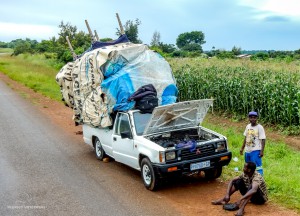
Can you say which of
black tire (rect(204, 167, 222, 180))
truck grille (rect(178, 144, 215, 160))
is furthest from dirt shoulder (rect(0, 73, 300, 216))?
truck grille (rect(178, 144, 215, 160))

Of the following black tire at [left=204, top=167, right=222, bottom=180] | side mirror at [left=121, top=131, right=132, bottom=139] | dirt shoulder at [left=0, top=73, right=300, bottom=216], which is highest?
side mirror at [left=121, top=131, right=132, bottom=139]

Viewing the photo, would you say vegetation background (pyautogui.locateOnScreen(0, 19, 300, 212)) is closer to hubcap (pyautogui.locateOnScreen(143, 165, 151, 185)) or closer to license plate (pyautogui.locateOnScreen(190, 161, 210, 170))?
license plate (pyautogui.locateOnScreen(190, 161, 210, 170))

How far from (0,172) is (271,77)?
1013cm

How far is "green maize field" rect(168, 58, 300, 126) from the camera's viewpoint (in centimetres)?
1419

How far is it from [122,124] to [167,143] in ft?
4.96

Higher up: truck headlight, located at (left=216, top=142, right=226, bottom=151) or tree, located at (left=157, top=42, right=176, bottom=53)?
tree, located at (left=157, top=42, right=176, bottom=53)

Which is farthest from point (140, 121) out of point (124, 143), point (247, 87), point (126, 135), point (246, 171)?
point (247, 87)

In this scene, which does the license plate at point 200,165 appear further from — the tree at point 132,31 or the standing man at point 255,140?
the tree at point 132,31

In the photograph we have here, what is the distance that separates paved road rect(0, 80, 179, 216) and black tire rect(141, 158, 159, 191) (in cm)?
15

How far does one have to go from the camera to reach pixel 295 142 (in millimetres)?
12898

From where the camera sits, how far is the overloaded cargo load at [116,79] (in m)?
10.5

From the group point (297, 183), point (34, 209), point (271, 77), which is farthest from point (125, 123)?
point (271, 77)

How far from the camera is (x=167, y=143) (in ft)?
29.7

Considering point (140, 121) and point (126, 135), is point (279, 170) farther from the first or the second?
point (126, 135)
